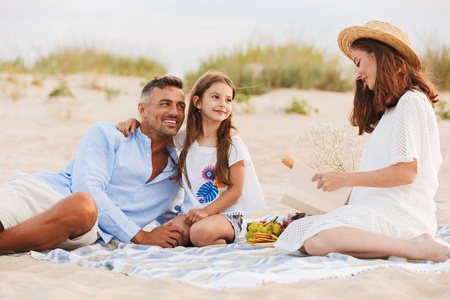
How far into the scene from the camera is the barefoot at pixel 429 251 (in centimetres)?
Result: 330

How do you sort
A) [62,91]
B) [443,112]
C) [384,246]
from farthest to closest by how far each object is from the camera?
[62,91]
[443,112]
[384,246]

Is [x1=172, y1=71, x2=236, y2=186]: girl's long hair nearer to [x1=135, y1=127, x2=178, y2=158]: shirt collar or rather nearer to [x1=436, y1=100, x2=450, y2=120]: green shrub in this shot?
[x1=135, y1=127, x2=178, y2=158]: shirt collar

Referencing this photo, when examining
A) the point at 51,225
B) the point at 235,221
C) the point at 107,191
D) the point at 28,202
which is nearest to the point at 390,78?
the point at 235,221

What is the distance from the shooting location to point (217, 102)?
440cm

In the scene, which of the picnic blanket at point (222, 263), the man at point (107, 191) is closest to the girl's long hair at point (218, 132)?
the man at point (107, 191)

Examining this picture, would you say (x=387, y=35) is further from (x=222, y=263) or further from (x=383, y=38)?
(x=222, y=263)

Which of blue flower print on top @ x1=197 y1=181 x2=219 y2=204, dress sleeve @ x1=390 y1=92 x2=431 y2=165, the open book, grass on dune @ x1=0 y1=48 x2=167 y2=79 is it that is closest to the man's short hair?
blue flower print on top @ x1=197 y1=181 x2=219 y2=204

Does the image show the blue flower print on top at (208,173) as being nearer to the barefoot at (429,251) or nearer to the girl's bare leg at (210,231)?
the girl's bare leg at (210,231)

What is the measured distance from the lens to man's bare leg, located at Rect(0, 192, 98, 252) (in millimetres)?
3615

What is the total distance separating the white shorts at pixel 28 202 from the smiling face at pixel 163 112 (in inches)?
37.7

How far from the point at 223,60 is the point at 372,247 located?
1049 centimetres

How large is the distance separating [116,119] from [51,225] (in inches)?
344

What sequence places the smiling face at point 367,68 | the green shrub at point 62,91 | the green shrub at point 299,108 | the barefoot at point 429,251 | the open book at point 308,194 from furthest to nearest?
the green shrub at point 62,91 < the green shrub at point 299,108 < the open book at point 308,194 < the smiling face at point 367,68 < the barefoot at point 429,251

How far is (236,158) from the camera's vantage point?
433cm
